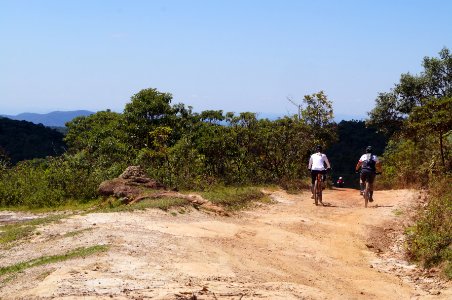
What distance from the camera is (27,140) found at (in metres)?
64.5

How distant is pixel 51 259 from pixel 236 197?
7361 millimetres

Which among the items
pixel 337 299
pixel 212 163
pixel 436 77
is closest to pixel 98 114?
pixel 212 163

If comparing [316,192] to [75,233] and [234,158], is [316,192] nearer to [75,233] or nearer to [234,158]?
[234,158]

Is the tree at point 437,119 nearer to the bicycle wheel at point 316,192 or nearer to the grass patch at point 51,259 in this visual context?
the bicycle wheel at point 316,192

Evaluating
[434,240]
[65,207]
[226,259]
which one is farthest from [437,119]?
[65,207]

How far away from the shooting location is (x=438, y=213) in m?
10.5

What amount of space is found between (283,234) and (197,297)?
4922 millimetres

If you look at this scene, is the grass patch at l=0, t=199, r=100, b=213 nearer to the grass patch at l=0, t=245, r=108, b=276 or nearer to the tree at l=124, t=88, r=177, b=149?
the tree at l=124, t=88, r=177, b=149

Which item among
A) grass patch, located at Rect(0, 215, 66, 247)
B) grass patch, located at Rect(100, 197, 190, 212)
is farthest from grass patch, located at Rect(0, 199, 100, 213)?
grass patch, located at Rect(0, 215, 66, 247)

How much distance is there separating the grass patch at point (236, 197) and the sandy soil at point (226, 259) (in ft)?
2.84

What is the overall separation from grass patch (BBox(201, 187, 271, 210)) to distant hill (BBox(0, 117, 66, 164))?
4616 cm

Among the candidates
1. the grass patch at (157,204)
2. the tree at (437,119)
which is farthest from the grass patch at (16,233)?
the tree at (437,119)

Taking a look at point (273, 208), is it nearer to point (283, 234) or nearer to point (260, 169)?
point (283, 234)

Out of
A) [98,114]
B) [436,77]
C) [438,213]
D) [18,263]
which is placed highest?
[436,77]
